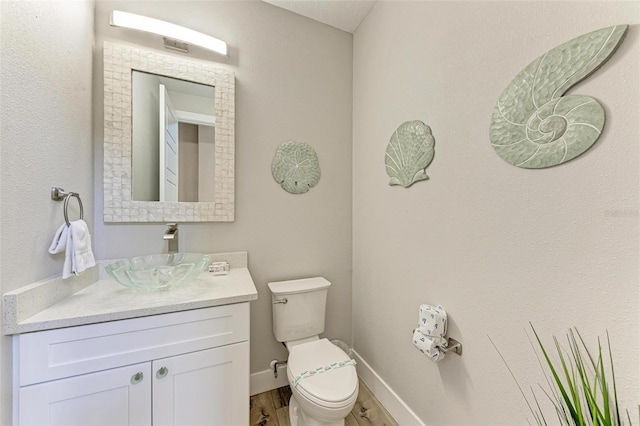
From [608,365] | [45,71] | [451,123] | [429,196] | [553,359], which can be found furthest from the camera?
[429,196]

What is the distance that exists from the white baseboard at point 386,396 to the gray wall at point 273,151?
0.24 meters

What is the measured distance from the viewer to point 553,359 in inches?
29.8

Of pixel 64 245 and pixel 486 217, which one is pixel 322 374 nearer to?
pixel 486 217

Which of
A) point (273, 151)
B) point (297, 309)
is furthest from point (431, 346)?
point (273, 151)

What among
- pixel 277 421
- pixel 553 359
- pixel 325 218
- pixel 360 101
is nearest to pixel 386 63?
pixel 360 101

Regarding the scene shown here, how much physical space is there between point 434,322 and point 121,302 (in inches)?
51.9

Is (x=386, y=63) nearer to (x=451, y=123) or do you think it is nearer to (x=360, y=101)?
(x=360, y=101)

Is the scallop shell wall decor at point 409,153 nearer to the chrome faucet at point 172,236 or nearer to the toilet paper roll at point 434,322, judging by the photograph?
the toilet paper roll at point 434,322

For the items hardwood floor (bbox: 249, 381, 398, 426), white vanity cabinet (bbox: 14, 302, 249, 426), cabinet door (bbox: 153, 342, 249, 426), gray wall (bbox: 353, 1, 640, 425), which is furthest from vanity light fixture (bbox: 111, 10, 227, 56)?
hardwood floor (bbox: 249, 381, 398, 426)

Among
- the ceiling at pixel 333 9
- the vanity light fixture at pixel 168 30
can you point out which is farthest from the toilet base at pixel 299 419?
the ceiling at pixel 333 9

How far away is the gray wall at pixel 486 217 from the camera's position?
0.64 meters

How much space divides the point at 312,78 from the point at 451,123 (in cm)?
107

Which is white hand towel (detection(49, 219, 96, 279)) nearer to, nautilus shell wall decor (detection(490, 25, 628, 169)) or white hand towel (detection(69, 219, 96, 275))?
white hand towel (detection(69, 219, 96, 275))

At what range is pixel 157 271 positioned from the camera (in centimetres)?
115
